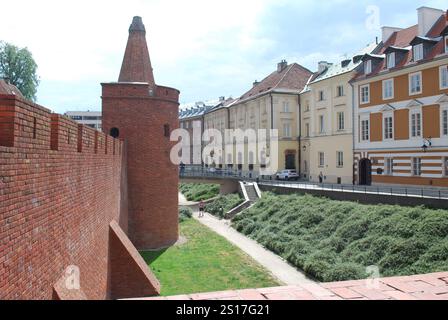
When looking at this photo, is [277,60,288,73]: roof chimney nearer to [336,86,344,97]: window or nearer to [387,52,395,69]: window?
[336,86,344,97]: window

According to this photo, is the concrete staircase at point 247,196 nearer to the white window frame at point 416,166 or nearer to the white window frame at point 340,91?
the white window frame at point 340,91

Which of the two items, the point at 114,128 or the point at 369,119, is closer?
the point at 114,128

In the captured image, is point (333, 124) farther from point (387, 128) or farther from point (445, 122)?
point (445, 122)

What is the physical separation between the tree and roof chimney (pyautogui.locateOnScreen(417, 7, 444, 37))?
35.8 m

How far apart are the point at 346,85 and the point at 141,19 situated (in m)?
17.2

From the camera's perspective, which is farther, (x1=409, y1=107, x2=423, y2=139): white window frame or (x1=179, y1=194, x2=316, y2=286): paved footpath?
(x1=409, y1=107, x2=423, y2=139): white window frame

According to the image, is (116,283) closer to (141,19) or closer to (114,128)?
(114,128)

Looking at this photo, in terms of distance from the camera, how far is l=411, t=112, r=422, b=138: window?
24.5 metres

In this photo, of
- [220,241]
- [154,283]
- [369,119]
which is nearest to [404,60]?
[369,119]

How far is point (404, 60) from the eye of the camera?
85.5 ft

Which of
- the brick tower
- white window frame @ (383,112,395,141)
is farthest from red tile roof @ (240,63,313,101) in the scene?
the brick tower

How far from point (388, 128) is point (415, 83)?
3479 mm

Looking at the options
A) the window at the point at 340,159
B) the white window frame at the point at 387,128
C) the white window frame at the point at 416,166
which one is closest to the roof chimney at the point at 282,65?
the window at the point at 340,159

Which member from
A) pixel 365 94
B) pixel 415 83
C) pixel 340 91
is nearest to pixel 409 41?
pixel 365 94
